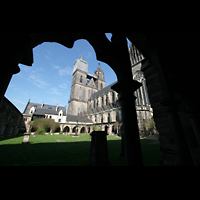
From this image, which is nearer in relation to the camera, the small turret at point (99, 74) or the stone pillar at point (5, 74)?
the stone pillar at point (5, 74)

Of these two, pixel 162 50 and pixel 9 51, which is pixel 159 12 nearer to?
pixel 162 50

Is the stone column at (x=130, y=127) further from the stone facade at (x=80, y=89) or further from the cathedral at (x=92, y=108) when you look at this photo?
the stone facade at (x=80, y=89)

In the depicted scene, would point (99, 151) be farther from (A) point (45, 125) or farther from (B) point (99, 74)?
(B) point (99, 74)

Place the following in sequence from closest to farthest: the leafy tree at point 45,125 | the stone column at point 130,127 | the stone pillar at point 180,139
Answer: the stone column at point 130,127, the stone pillar at point 180,139, the leafy tree at point 45,125

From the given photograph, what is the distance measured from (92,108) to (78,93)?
10995 millimetres

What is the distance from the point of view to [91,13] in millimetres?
1467

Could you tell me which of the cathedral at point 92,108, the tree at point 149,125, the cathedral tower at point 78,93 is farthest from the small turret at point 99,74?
the tree at point 149,125

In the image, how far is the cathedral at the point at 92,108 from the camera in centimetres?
2408

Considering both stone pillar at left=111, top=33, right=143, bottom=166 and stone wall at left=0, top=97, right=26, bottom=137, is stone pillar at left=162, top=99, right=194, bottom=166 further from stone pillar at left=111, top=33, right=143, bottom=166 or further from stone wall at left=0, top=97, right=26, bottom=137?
stone wall at left=0, top=97, right=26, bottom=137

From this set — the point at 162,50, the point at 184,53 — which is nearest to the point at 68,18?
the point at 162,50

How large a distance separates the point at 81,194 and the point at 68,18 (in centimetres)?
227

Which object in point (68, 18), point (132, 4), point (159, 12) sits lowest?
point (68, 18)

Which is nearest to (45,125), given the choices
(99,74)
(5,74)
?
(5,74)

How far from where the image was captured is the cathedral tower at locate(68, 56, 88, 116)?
43.2 metres
